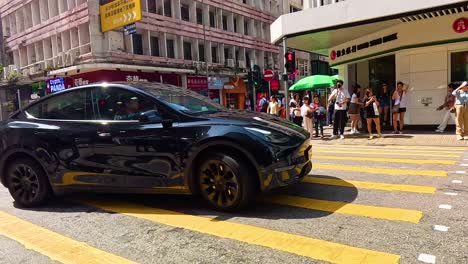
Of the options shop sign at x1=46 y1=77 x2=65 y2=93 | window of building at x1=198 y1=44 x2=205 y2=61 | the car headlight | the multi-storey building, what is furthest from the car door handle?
window of building at x1=198 y1=44 x2=205 y2=61

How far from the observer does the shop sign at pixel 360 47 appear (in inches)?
562

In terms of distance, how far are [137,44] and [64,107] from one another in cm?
2517

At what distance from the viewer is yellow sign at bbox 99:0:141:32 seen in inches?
855

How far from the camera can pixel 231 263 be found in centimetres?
328

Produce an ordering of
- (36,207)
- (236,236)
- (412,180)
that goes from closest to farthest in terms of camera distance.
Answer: (236,236), (36,207), (412,180)

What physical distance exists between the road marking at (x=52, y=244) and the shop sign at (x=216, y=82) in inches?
1186

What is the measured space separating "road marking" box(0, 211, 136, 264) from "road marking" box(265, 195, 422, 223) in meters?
2.21

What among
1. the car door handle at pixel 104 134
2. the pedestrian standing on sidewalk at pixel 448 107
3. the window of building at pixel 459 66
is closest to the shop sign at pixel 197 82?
the window of building at pixel 459 66

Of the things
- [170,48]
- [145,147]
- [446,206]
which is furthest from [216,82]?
[446,206]

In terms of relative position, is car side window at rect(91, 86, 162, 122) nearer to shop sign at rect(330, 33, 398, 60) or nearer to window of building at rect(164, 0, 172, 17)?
shop sign at rect(330, 33, 398, 60)

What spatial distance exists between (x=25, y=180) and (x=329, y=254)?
13.8 feet

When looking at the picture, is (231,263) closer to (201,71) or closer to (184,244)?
(184,244)

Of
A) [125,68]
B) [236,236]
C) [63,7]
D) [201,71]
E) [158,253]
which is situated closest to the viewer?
[158,253]

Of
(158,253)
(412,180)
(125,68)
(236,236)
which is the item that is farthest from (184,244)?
(125,68)
